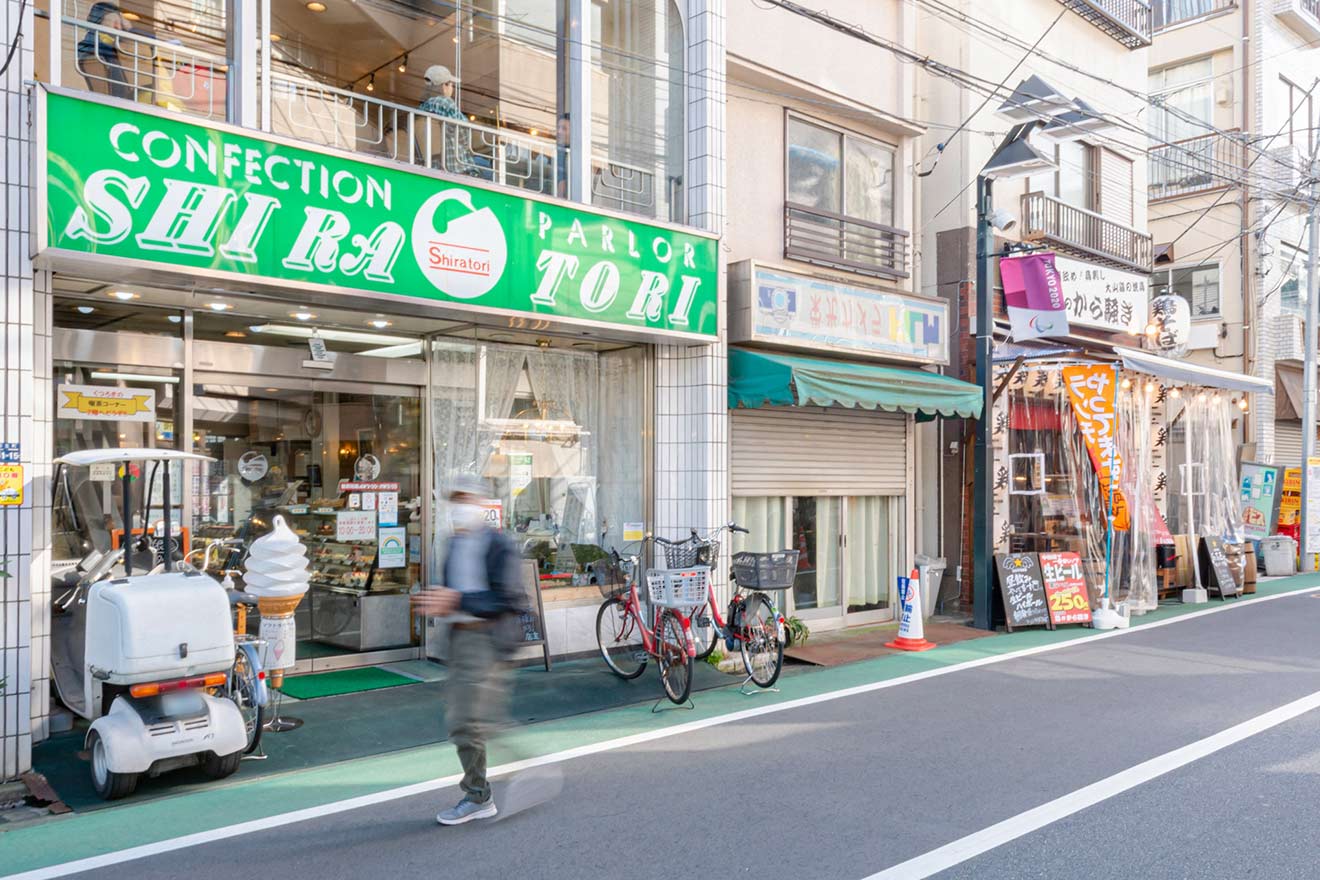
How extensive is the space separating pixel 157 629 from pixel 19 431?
5.63ft

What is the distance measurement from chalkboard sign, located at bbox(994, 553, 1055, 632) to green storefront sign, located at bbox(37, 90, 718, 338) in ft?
18.0

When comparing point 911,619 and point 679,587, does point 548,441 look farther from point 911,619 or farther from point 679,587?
point 911,619

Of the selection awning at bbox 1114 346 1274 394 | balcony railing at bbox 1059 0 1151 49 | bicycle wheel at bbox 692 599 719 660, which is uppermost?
balcony railing at bbox 1059 0 1151 49

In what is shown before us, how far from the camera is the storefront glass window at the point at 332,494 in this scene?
30.2 ft

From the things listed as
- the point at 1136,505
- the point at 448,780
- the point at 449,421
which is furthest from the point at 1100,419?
the point at 448,780

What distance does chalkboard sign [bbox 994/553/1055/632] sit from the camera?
1284 cm

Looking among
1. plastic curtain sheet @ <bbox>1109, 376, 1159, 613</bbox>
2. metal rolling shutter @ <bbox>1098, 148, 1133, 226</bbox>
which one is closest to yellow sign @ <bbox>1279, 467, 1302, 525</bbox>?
metal rolling shutter @ <bbox>1098, 148, 1133, 226</bbox>

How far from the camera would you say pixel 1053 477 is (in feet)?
47.9

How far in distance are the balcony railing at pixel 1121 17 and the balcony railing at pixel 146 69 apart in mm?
14513

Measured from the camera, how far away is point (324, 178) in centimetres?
784

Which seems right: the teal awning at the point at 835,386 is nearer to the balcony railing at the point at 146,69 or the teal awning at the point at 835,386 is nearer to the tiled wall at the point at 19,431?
the balcony railing at the point at 146,69

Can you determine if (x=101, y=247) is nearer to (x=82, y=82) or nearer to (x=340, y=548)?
(x=82, y=82)

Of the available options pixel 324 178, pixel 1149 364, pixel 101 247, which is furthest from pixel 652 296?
pixel 1149 364

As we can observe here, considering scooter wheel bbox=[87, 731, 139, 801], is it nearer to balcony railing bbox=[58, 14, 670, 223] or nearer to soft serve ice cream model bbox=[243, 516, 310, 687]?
soft serve ice cream model bbox=[243, 516, 310, 687]
